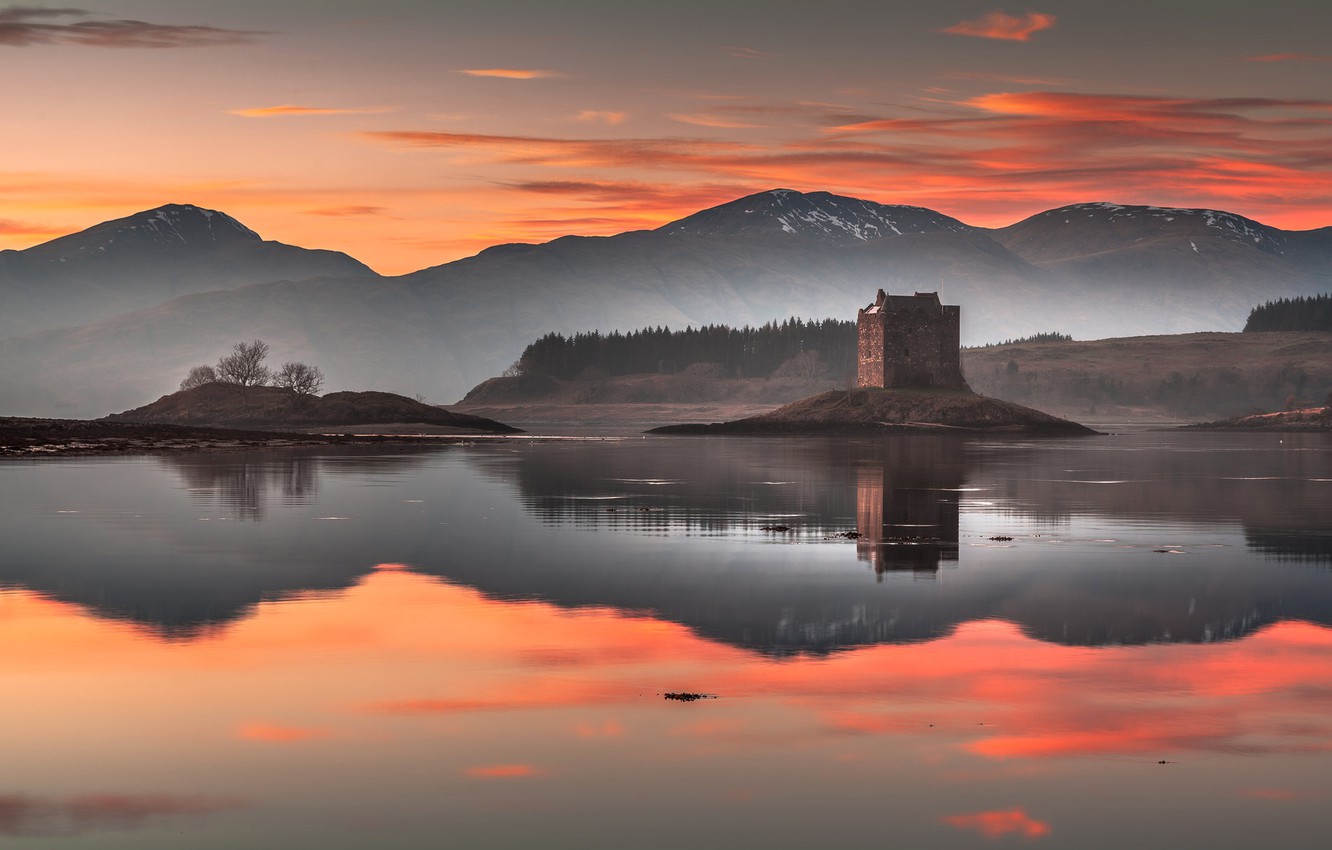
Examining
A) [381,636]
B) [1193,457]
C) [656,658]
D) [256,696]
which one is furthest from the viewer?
[1193,457]

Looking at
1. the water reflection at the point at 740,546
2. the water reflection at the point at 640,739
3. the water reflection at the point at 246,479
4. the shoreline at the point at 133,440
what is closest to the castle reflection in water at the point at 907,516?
the water reflection at the point at 740,546

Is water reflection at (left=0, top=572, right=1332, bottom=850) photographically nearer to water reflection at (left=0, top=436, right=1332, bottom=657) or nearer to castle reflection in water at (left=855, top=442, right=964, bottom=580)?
water reflection at (left=0, top=436, right=1332, bottom=657)

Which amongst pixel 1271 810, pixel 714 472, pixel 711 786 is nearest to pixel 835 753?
pixel 711 786

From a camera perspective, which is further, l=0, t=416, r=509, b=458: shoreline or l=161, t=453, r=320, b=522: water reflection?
l=0, t=416, r=509, b=458: shoreline

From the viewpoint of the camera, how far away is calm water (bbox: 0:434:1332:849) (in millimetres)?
15633

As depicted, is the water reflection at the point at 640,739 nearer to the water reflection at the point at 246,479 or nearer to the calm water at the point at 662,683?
the calm water at the point at 662,683

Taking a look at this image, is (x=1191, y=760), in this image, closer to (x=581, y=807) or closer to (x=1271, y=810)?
(x=1271, y=810)

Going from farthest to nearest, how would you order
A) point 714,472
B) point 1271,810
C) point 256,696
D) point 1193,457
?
point 1193,457, point 714,472, point 256,696, point 1271,810

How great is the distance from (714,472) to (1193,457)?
150 feet

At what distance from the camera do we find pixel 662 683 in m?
22.3

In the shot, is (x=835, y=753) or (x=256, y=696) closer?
(x=835, y=753)

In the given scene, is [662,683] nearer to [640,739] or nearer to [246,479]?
[640,739]

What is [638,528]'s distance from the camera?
4853 centimetres

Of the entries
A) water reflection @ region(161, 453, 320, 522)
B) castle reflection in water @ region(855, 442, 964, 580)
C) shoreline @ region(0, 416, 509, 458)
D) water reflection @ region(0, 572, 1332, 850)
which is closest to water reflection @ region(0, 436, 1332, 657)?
castle reflection in water @ region(855, 442, 964, 580)
